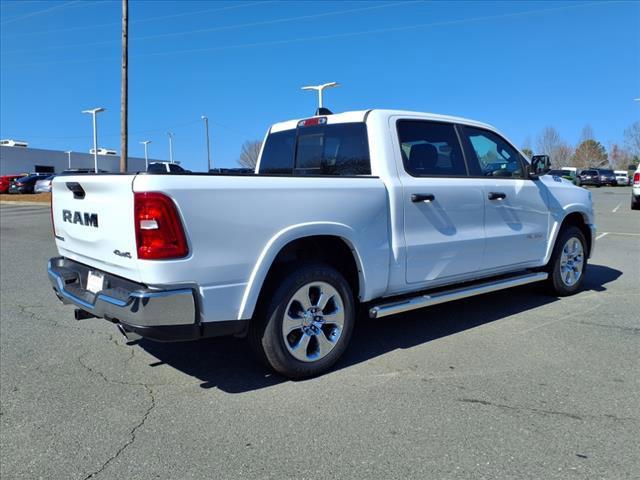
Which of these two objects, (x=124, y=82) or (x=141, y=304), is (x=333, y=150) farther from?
(x=124, y=82)

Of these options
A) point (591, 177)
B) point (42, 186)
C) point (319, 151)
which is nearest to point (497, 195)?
point (319, 151)

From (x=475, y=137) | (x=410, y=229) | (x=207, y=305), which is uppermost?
(x=475, y=137)

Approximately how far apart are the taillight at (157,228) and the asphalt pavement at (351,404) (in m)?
1.03

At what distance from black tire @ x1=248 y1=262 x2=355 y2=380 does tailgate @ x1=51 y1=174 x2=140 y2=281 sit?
897 mm

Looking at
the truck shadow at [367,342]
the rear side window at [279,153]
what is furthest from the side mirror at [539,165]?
the rear side window at [279,153]

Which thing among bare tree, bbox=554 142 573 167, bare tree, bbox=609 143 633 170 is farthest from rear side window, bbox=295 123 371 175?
bare tree, bbox=609 143 633 170

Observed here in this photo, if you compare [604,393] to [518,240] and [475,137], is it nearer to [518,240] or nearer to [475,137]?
[518,240]

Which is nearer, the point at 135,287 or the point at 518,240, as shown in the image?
the point at 135,287

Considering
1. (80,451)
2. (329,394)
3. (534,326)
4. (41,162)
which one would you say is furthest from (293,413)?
(41,162)

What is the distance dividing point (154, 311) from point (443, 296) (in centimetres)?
250

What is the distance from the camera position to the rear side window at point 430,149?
443 centimetres

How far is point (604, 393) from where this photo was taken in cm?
349

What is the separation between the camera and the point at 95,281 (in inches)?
141

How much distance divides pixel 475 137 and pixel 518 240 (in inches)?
44.3
